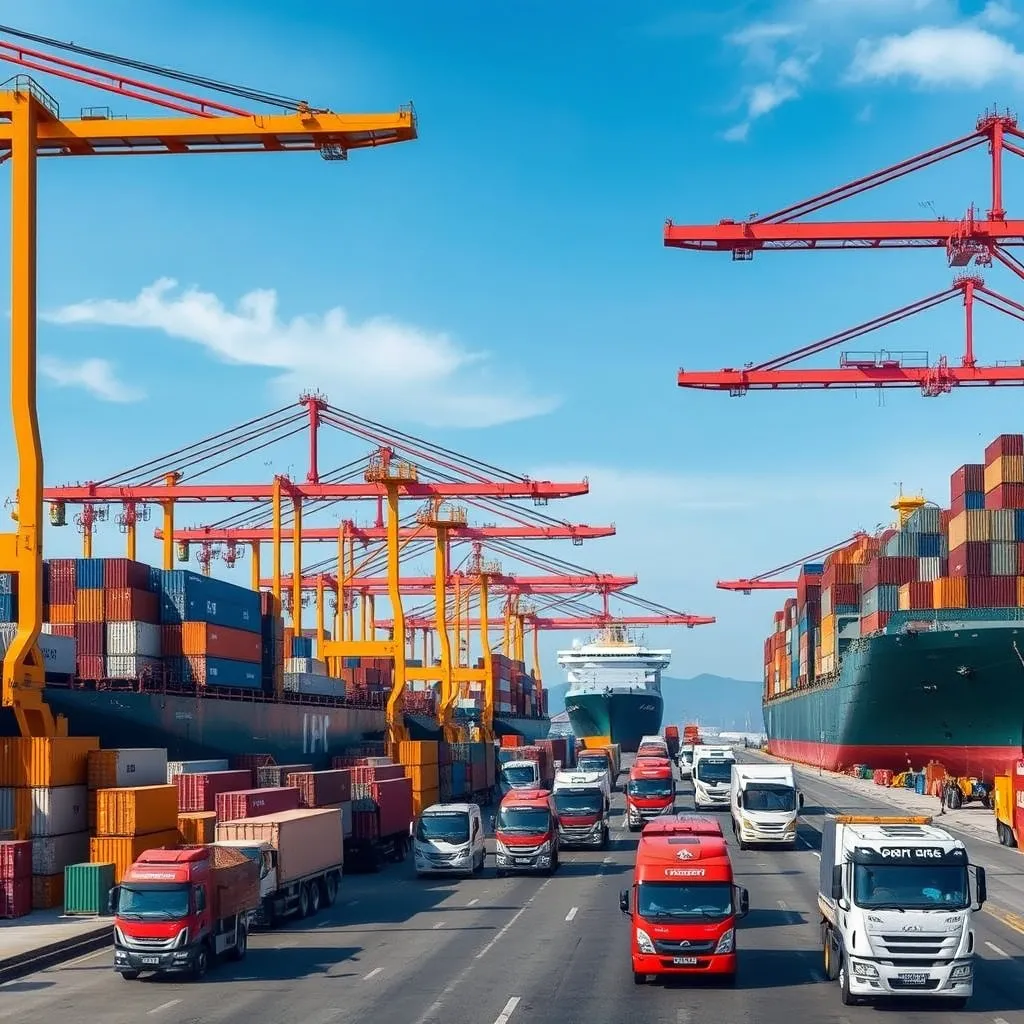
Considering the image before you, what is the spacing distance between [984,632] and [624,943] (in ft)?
140

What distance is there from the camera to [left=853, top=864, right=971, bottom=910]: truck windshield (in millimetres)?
20844

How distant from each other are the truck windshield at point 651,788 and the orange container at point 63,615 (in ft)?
72.1

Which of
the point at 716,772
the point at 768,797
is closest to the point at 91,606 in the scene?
the point at 768,797

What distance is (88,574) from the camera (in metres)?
49.2

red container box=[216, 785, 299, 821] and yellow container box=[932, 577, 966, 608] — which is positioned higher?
yellow container box=[932, 577, 966, 608]

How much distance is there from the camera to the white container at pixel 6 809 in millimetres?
35281

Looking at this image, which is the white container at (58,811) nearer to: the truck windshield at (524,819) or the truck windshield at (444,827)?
the truck windshield at (444,827)

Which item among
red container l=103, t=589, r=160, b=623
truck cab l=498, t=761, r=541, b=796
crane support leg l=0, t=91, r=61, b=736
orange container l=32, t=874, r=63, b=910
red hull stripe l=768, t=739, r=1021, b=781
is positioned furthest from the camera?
red hull stripe l=768, t=739, r=1021, b=781

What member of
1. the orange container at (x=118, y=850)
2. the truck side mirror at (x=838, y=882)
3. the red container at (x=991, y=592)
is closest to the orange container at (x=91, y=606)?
the orange container at (x=118, y=850)

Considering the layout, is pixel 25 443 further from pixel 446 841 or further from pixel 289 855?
pixel 446 841

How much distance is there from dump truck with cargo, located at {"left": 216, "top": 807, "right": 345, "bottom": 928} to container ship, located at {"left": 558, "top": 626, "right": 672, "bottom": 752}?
9834 centimetres

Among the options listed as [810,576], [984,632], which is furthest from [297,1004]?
[810,576]

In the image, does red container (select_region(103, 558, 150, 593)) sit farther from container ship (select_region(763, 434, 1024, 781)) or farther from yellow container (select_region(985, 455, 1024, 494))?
yellow container (select_region(985, 455, 1024, 494))

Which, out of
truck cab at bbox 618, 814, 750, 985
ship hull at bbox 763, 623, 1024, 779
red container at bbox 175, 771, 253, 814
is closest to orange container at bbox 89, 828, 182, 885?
red container at bbox 175, 771, 253, 814
